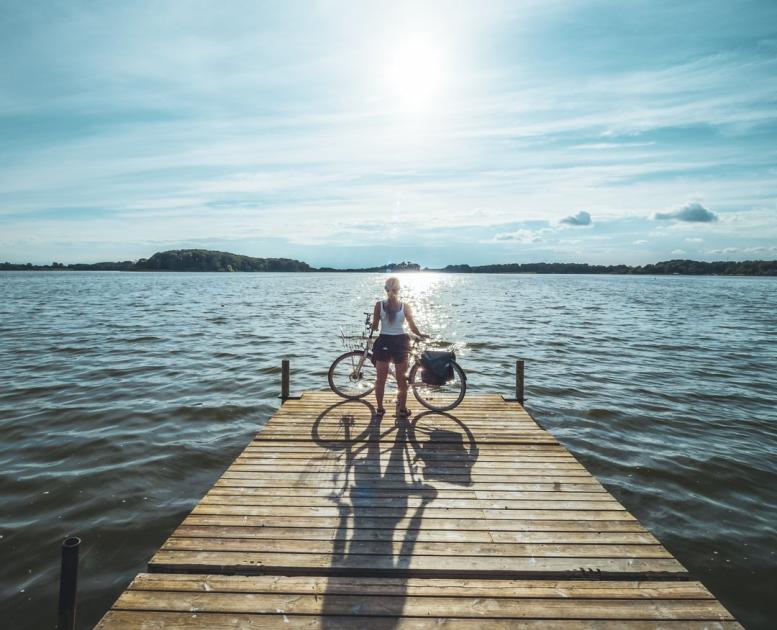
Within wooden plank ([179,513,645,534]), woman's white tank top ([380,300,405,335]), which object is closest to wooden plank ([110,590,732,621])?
wooden plank ([179,513,645,534])

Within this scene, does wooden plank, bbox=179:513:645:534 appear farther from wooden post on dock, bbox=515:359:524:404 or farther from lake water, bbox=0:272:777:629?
wooden post on dock, bbox=515:359:524:404

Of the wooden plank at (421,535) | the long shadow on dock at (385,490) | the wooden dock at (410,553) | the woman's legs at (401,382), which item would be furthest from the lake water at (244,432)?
the woman's legs at (401,382)

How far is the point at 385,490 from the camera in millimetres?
5930

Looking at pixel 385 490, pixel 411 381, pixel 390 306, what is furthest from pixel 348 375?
pixel 385 490

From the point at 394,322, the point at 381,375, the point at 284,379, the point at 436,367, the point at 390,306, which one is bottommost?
the point at 284,379

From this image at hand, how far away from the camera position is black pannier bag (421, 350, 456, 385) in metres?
8.73

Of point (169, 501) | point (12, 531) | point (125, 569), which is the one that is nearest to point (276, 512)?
point (125, 569)

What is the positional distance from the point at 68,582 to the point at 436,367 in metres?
6.43

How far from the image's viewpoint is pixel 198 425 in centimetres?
1068

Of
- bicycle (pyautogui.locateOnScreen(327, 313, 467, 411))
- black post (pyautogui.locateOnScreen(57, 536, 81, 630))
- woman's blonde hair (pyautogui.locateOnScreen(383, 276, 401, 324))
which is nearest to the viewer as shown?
black post (pyautogui.locateOnScreen(57, 536, 81, 630))

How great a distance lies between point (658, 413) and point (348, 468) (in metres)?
9.56

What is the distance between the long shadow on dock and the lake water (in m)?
2.82

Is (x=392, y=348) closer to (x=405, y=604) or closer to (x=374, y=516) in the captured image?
(x=374, y=516)

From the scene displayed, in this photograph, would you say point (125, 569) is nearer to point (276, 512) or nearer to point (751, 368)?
point (276, 512)
